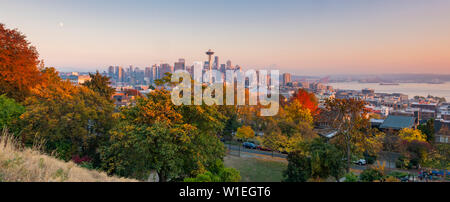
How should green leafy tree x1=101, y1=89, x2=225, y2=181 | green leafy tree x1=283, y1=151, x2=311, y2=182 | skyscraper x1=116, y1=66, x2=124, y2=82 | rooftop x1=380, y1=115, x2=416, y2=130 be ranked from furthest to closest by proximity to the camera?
A: skyscraper x1=116, y1=66, x2=124, y2=82 → rooftop x1=380, y1=115, x2=416, y2=130 → green leafy tree x1=283, y1=151, x2=311, y2=182 → green leafy tree x1=101, y1=89, x2=225, y2=181

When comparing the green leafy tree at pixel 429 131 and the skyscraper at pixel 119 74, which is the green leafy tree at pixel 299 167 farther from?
the skyscraper at pixel 119 74

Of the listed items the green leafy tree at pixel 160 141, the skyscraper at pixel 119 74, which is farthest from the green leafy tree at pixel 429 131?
the skyscraper at pixel 119 74

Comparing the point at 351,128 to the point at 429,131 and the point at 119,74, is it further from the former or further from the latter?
the point at 119,74

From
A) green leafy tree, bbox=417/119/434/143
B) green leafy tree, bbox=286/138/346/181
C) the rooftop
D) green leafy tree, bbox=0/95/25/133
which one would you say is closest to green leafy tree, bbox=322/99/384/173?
green leafy tree, bbox=286/138/346/181

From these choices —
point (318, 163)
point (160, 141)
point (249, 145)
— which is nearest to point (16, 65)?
point (160, 141)

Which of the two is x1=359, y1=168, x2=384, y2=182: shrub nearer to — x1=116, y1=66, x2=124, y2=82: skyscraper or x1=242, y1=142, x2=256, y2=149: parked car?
x1=242, y1=142, x2=256, y2=149: parked car
